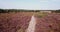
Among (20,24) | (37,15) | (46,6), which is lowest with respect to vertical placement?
(20,24)

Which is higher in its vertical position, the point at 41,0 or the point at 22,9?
the point at 41,0

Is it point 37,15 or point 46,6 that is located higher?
point 46,6


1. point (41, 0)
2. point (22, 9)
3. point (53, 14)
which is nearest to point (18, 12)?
point (22, 9)

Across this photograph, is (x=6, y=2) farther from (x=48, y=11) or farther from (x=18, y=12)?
(x=48, y=11)

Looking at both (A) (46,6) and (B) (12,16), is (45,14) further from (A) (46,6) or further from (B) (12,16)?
Result: (B) (12,16)

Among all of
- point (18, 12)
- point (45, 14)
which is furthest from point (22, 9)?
point (45, 14)

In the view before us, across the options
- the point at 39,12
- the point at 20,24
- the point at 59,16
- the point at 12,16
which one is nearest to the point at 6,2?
the point at 12,16
